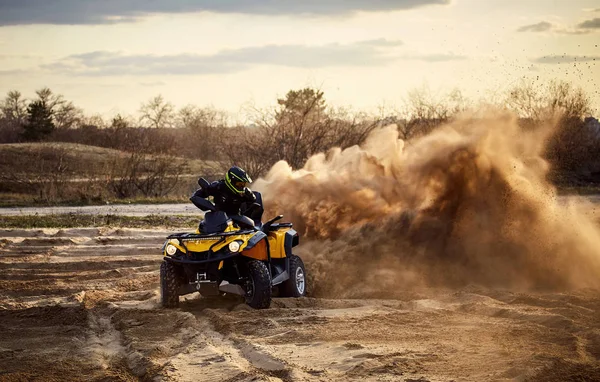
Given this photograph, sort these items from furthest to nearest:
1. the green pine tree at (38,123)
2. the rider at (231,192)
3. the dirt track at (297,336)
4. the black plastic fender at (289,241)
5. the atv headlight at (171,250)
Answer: the green pine tree at (38,123), the black plastic fender at (289,241), the rider at (231,192), the atv headlight at (171,250), the dirt track at (297,336)

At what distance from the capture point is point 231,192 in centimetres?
1417

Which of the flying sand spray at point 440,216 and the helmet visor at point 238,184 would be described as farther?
the flying sand spray at point 440,216

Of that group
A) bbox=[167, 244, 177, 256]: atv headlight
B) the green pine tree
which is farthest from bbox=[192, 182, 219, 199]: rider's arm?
the green pine tree

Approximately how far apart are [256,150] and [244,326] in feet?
81.7

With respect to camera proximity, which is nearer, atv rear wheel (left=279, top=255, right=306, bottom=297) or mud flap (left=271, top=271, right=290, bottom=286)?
mud flap (left=271, top=271, right=290, bottom=286)

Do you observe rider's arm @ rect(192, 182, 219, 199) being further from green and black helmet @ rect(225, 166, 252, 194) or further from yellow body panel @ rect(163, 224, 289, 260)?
yellow body panel @ rect(163, 224, 289, 260)

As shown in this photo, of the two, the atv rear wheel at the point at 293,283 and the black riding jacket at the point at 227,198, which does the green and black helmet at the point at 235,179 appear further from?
the atv rear wheel at the point at 293,283

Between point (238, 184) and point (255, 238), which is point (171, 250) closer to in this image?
point (255, 238)

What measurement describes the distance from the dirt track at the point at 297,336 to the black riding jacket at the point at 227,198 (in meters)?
1.54

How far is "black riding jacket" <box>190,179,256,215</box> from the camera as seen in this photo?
14.1 m

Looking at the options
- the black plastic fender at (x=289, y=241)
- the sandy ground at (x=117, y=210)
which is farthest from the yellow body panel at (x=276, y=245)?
the sandy ground at (x=117, y=210)

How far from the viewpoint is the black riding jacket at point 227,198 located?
14107 mm

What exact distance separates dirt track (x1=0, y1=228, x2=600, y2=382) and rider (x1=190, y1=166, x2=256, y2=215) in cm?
158

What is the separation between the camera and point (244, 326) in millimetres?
12156
